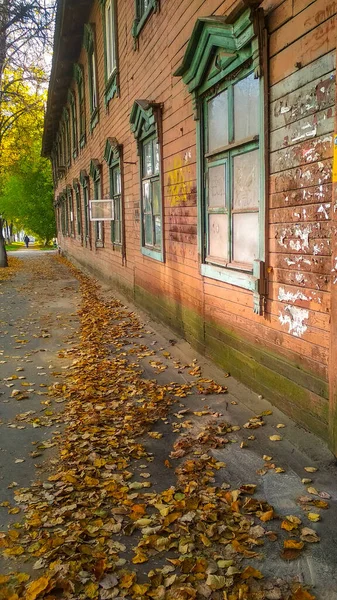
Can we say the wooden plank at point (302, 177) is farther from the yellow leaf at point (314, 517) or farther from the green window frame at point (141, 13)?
the green window frame at point (141, 13)

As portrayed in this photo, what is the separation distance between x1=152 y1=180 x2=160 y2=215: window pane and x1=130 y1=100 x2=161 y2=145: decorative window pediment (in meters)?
0.88

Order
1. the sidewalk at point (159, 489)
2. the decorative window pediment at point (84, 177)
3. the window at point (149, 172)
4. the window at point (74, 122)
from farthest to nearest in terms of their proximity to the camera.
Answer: the window at point (74, 122)
the decorative window pediment at point (84, 177)
the window at point (149, 172)
the sidewalk at point (159, 489)

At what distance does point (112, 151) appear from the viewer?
40.5ft

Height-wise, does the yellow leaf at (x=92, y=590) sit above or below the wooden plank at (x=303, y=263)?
below

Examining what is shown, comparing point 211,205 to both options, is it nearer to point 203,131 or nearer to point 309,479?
point 203,131

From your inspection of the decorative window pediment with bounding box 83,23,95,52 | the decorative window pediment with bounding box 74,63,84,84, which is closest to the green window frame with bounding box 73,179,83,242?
the decorative window pediment with bounding box 74,63,84,84

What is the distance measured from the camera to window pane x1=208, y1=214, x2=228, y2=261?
18.2 ft

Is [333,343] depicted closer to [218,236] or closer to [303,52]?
[303,52]

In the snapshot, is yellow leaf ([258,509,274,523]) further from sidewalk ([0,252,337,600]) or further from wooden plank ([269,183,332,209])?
wooden plank ([269,183,332,209])

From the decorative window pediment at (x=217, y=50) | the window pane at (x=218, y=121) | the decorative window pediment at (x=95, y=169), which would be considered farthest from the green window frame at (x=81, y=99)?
the window pane at (x=218, y=121)

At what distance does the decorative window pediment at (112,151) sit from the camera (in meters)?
11.6

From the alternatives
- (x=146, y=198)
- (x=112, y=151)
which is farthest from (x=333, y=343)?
(x=112, y=151)

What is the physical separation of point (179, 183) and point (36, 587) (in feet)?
18.2

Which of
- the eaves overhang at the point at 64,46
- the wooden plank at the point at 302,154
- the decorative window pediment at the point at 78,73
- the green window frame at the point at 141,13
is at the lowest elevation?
the wooden plank at the point at 302,154
